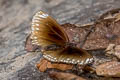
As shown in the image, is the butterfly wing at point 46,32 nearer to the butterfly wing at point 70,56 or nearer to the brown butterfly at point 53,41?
the brown butterfly at point 53,41

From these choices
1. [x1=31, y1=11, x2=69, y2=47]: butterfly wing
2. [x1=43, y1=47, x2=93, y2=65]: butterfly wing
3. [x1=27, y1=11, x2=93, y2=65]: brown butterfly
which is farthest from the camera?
[x1=31, y1=11, x2=69, y2=47]: butterfly wing

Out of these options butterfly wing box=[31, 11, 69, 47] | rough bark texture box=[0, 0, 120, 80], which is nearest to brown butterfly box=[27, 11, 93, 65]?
butterfly wing box=[31, 11, 69, 47]

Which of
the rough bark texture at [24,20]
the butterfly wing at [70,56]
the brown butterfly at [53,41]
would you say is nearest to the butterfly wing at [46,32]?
the brown butterfly at [53,41]

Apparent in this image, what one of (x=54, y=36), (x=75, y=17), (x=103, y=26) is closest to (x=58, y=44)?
(x=54, y=36)

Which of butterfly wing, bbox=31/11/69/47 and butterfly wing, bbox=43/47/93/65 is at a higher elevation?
butterfly wing, bbox=31/11/69/47

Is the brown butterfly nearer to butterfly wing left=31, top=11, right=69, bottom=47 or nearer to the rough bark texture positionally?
butterfly wing left=31, top=11, right=69, bottom=47

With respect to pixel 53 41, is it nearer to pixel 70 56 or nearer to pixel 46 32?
pixel 46 32


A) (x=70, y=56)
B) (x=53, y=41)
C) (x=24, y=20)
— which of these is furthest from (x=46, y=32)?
(x=24, y=20)
